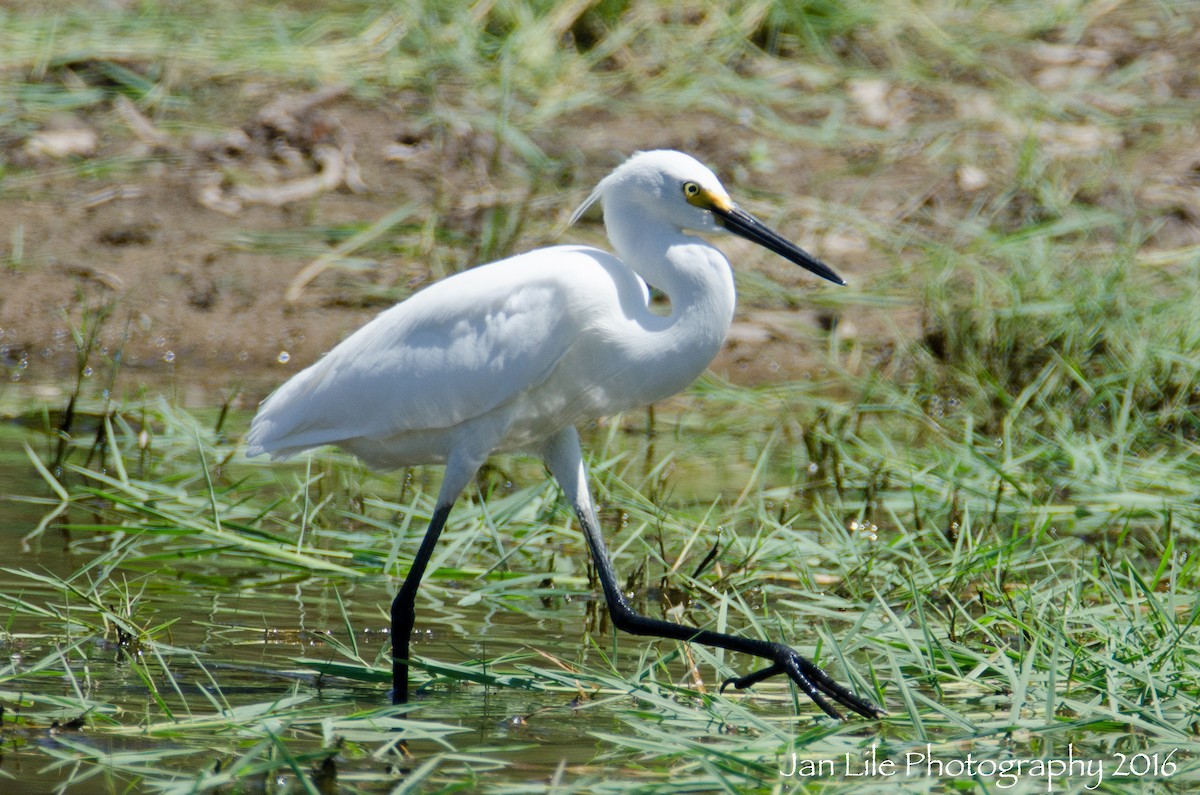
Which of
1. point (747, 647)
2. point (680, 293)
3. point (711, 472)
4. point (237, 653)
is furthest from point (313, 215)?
point (747, 647)

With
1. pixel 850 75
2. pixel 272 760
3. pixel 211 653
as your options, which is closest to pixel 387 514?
pixel 211 653

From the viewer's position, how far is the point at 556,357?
376 centimetres

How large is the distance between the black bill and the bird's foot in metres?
0.91

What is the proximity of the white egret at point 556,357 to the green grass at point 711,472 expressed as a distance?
10.8 inches

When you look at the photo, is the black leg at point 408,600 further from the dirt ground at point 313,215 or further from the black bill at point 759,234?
A: the dirt ground at point 313,215

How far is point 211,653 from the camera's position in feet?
12.5

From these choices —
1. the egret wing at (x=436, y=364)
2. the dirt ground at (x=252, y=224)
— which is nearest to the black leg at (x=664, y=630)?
the egret wing at (x=436, y=364)

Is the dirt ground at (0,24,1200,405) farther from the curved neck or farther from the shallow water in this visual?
the curved neck

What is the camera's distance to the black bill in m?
3.82

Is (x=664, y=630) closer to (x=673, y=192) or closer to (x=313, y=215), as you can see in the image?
(x=673, y=192)

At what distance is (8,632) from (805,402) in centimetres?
366

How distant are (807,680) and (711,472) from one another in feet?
7.42

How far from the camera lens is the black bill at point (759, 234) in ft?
12.5

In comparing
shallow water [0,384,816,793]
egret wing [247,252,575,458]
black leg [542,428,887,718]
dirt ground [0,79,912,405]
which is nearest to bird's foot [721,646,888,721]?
black leg [542,428,887,718]
